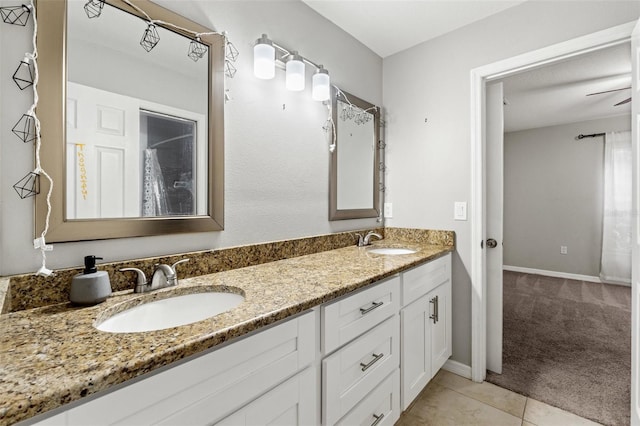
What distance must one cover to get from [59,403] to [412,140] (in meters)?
2.31

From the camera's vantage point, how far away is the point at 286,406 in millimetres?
889

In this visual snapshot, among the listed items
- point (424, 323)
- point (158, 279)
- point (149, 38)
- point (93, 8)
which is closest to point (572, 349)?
point (424, 323)

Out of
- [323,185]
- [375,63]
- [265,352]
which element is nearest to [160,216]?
[265,352]

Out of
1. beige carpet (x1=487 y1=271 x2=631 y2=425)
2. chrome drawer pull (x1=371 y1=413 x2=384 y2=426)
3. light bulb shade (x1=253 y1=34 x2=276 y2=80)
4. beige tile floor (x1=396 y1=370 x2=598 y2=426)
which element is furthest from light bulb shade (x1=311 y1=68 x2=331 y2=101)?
beige carpet (x1=487 y1=271 x2=631 y2=425)

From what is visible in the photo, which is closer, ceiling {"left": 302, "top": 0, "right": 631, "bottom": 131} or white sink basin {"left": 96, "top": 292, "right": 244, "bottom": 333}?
white sink basin {"left": 96, "top": 292, "right": 244, "bottom": 333}

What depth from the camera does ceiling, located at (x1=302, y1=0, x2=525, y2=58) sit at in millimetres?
1806

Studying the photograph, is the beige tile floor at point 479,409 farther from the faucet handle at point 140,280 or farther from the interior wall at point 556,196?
the interior wall at point 556,196

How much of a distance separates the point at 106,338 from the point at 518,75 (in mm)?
3327

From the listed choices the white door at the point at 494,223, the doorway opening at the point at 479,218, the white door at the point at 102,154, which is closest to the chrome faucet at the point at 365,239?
the doorway opening at the point at 479,218

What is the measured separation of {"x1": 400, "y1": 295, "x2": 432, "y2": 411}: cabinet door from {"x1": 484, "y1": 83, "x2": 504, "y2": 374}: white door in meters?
0.64

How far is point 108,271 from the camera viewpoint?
1022mm

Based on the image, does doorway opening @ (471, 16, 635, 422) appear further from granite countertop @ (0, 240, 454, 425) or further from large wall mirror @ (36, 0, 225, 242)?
large wall mirror @ (36, 0, 225, 242)

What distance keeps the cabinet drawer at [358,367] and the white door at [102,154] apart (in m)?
0.92

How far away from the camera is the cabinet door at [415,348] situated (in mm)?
1490
